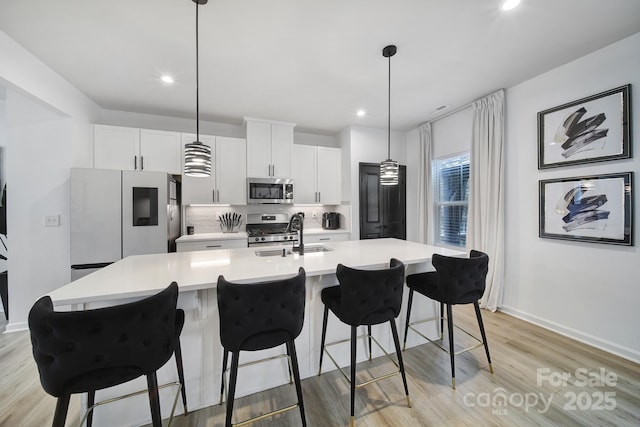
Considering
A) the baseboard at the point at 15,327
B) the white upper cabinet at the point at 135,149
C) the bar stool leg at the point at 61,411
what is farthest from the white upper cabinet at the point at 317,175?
the baseboard at the point at 15,327

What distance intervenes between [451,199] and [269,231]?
10.2ft

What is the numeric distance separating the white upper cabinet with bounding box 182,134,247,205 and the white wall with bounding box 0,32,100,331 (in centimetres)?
123

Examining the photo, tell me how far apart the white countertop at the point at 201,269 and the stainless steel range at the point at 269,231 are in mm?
1410

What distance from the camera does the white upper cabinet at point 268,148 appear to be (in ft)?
12.5

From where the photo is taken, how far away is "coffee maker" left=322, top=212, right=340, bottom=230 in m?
4.39

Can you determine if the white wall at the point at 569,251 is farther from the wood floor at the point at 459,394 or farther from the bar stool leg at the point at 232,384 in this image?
the bar stool leg at the point at 232,384

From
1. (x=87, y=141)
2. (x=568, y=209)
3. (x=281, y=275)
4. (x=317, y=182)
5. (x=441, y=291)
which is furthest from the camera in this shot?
(x=317, y=182)

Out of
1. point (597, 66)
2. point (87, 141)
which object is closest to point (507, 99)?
point (597, 66)

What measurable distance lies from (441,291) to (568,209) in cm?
189

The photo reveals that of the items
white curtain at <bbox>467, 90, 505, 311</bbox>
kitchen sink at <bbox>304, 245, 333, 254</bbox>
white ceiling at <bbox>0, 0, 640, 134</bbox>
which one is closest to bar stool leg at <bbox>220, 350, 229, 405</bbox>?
kitchen sink at <bbox>304, 245, 333, 254</bbox>

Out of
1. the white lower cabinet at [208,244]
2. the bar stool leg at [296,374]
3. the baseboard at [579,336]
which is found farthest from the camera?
the white lower cabinet at [208,244]

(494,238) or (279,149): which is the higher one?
(279,149)

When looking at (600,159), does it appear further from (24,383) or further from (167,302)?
(24,383)

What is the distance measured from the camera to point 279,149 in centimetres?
397
